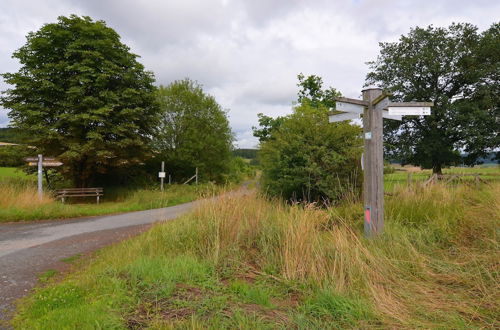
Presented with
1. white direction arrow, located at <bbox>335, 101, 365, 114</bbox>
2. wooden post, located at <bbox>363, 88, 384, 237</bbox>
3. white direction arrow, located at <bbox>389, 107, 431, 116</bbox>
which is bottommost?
wooden post, located at <bbox>363, 88, 384, 237</bbox>

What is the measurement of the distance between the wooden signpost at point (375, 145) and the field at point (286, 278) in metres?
0.29

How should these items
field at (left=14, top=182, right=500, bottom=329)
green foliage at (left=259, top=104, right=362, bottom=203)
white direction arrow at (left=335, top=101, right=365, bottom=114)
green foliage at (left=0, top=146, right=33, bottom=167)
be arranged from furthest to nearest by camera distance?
green foliage at (left=0, top=146, right=33, bottom=167) → green foliage at (left=259, top=104, right=362, bottom=203) → white direction arrow at (left=335, top=101, right=365, bottom=114) → field at (left=14, top=182, right=500, bottom=329)

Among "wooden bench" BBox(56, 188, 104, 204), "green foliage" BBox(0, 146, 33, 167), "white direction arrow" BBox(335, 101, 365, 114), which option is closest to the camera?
"white direction arrow" BBox(335, 101, 365, 114)

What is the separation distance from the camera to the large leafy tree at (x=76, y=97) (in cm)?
1359

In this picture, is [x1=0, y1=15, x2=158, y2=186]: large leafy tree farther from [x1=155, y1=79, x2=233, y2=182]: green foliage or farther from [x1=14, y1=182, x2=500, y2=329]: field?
[x1=14, y1=182, x2=500, y2=329]: field

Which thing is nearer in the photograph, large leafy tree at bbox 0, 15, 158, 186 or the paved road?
the paved road

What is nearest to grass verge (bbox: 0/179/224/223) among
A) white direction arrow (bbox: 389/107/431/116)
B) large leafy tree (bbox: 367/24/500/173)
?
white direction arrow (bbox: 389/107/431/116)

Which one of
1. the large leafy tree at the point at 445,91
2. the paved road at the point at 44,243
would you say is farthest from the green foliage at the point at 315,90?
the paved road at the point at 44,243

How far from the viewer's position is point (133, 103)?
590 inches

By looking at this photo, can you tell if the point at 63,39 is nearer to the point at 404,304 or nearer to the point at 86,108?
the point at 86,108

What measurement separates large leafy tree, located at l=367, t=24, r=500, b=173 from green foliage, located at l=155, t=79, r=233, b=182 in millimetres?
12923

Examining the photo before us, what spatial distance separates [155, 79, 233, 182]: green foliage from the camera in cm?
2255

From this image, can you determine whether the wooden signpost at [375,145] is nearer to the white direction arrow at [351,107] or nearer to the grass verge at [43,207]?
the white direction arrow at [351,107]

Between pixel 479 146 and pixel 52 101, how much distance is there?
26.3 m
